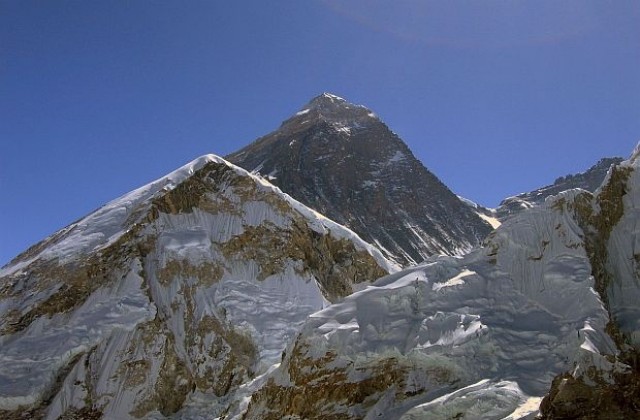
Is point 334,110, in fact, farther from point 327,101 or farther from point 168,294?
point 168,294

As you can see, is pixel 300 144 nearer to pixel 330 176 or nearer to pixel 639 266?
pixel 330 176

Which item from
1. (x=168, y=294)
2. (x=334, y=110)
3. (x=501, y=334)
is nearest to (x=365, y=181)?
(x=334, y=110)

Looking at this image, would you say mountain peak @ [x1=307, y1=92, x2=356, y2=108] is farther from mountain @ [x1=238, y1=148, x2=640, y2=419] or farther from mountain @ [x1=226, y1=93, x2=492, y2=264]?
mountain @ [x1=238, y1=148, x2=640, y2=419]

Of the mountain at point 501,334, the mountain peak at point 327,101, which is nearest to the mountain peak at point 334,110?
the mountain peak at point 327,101

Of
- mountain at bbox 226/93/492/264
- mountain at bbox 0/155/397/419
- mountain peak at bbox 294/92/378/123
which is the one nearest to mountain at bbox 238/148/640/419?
mountain at bbox 0/155/397/419

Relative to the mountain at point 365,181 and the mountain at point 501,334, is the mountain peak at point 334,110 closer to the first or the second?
the mountain at point 365,181

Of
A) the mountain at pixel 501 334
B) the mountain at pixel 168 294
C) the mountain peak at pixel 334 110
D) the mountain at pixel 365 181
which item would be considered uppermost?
the mountain peak at pixel 334 110

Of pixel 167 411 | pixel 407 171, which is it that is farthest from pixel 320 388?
pixel 407 171
